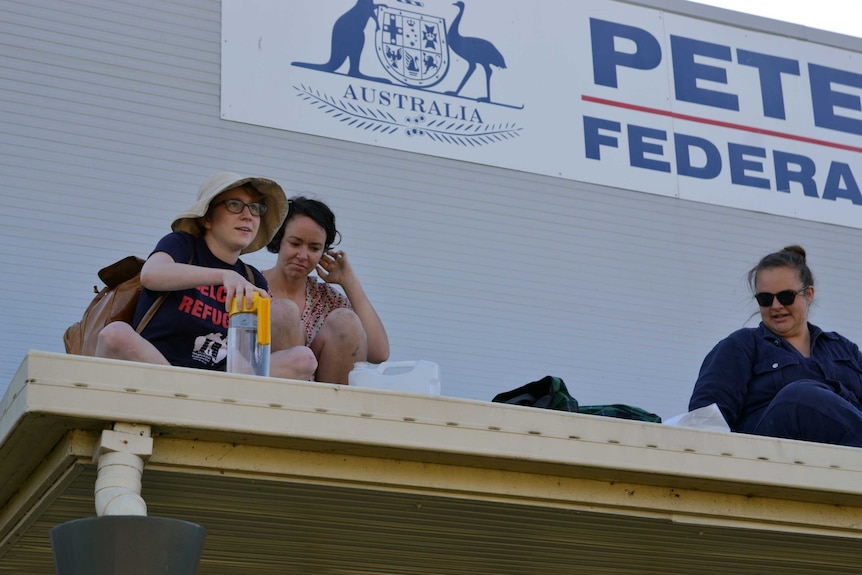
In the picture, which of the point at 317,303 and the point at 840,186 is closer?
the point at 317,303

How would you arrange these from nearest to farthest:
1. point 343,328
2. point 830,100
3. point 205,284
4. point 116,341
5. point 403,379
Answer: point 116,341, point 205,284, point 403,379, point 343,328, point 830,100

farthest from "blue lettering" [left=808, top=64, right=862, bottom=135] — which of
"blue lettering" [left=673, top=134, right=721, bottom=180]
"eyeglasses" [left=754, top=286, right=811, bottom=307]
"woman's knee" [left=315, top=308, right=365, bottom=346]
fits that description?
"woman's knee" [left=315, top=308, right=365, bottom=346]

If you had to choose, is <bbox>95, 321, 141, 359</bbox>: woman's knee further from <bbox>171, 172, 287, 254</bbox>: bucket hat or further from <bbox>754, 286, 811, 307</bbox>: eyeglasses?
<bbox>754, 286, 811, 307</bbox>: eyeglasses

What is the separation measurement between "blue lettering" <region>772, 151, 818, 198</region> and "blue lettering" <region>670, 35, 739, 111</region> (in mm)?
440

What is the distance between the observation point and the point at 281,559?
4.25 meters

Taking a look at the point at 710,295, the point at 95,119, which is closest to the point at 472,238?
the point at 710,295

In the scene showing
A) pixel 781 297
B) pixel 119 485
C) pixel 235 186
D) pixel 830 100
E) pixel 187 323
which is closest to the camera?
pixel 119 485

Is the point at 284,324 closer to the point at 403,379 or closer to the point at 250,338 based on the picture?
the point at 403,379

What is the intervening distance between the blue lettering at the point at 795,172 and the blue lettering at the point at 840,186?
11 cm

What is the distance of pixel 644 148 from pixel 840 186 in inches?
56.7

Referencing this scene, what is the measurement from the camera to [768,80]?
8.04 meters

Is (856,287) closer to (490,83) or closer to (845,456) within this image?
(490,83)

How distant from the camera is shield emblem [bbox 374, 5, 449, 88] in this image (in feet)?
22.8

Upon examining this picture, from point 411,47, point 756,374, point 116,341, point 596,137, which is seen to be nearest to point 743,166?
point 596,137
